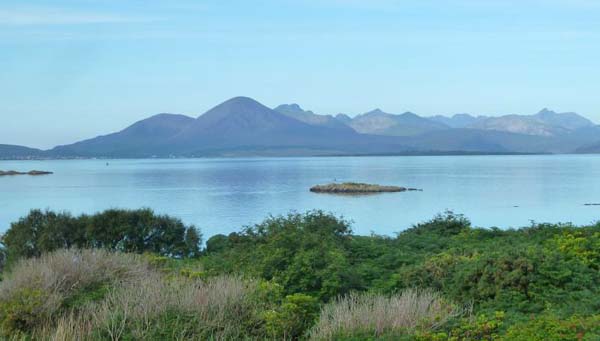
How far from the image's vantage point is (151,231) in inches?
989

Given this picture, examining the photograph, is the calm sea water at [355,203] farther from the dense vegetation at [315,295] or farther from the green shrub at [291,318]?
the green shrub at [291,318]

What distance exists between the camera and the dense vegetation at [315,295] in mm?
7719

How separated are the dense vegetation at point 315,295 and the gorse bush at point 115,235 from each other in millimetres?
10883

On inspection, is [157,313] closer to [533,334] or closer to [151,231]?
[533,334]

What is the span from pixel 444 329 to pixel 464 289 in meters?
2.58

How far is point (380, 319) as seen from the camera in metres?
7.71

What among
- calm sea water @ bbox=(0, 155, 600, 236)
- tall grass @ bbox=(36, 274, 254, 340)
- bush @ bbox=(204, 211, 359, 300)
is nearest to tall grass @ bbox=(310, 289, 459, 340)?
tall grass @ bbox=(36, 274, 254, 340)

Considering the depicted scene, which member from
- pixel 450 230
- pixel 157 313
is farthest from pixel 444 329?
pixel 450 230

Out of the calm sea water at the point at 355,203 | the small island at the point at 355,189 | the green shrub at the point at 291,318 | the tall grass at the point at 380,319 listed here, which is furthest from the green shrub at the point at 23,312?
the small island at the point at 355,189

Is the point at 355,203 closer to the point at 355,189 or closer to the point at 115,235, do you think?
the point at 355,189

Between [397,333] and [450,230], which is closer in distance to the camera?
[397,333]

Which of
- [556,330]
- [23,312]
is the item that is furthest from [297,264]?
[556,330]

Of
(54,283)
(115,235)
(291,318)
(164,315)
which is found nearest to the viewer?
(164,315)

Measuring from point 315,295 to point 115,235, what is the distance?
16376mm
